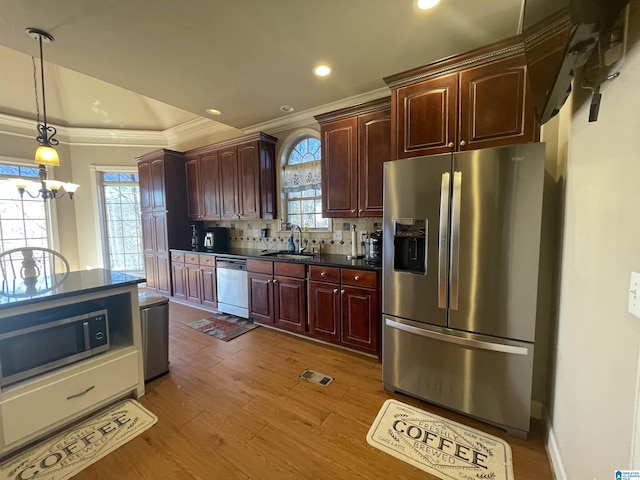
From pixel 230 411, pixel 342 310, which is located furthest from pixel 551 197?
pixel 230 411

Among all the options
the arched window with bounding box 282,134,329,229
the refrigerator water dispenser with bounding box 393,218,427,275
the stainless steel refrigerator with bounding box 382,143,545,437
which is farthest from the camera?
the arched window with bounding box 282,134,329,229

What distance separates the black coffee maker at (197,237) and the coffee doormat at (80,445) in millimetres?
2868

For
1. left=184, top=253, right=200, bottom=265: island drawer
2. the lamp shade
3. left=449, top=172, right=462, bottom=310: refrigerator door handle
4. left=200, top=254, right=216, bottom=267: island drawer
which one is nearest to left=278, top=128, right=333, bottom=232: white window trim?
left=200, top=254, right=216, bottom=267: island drawer

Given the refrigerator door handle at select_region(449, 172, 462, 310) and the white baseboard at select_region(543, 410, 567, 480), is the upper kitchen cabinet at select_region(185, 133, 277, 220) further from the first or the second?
the white baseboard at select_region(543, 410, 567, 480)

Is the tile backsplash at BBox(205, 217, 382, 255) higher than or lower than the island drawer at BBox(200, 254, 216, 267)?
higher

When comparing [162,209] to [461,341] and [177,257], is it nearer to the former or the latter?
[177,257]

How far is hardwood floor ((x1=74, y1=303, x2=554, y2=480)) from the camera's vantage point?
4.96 feet

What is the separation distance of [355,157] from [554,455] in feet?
8.87

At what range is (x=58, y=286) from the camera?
182 cm

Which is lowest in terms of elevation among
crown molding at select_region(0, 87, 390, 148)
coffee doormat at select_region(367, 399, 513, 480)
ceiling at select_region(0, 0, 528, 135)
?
coffee doormat at select_region(367, 399, 513, 480)

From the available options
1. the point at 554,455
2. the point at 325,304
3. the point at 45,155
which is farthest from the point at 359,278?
the point at 45,155

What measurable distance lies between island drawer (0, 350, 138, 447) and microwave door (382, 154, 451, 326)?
6.82 ft

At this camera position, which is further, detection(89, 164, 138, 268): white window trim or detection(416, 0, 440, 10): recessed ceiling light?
detection(89, 164, 138, 268): white window trim

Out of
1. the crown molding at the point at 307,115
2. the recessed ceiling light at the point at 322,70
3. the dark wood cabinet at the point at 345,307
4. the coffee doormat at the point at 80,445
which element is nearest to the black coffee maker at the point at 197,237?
the crown molding at the point at 307,115
